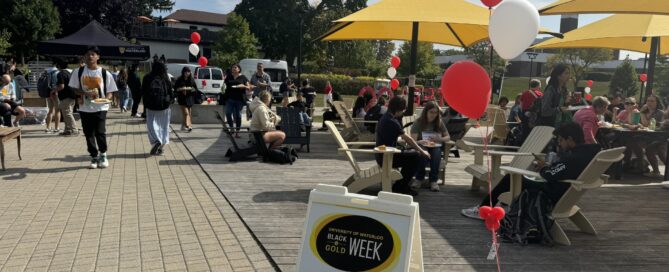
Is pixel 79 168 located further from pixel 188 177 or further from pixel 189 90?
pixel 189 90

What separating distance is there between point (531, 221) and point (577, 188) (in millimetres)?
504

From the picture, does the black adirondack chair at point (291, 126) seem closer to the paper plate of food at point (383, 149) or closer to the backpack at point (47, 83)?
the paper plate of food at point (383, 149)

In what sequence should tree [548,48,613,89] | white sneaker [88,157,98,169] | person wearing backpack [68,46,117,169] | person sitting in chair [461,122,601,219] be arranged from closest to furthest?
person sitting in chair [461,122,601,219] → person wearing backpack [68,46,117,169] → white sneaker [88,157,98,169] → tree [548,48,613,89]

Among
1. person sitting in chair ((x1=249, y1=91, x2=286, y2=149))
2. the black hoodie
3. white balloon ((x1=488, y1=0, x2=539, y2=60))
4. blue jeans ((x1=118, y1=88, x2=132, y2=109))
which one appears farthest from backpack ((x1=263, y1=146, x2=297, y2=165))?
blue jeans ((x1=118, y1=88, x2=132, y2=109))

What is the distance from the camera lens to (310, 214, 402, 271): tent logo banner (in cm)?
301

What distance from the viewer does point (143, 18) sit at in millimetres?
56344

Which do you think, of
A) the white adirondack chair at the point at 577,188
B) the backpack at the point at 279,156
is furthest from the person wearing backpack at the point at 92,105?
the white adirondack chair at the point at 577,188

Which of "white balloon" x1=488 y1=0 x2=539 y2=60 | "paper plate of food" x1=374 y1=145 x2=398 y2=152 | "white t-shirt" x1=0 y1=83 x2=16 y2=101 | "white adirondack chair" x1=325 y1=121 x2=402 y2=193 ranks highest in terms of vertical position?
"white balloon" x1=488 y1=0 x2=539 y2=60

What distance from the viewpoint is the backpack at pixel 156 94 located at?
8984 millimetres

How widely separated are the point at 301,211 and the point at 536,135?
124 inches

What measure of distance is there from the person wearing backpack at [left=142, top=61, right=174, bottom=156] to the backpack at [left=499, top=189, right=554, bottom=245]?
630cm

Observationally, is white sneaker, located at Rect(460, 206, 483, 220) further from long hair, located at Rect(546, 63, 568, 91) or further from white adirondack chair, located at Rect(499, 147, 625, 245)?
long hair, located at Rect(546, 63, 568, 91)

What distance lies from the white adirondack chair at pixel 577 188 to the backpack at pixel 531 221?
0.10 meters


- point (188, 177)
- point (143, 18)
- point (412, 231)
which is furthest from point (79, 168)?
point (143, 18)
